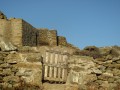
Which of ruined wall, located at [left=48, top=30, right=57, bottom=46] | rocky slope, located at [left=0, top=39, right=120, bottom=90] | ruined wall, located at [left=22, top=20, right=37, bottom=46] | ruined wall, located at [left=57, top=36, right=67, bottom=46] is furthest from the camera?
ruined wall, located at [left=57, top=36, right=67, bottom=46]

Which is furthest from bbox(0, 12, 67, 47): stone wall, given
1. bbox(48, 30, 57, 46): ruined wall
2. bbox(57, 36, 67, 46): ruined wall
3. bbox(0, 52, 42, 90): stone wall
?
bbox(0, 52, 42, 90): stone wall

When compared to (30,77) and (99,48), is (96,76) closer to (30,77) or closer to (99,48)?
(30,77)

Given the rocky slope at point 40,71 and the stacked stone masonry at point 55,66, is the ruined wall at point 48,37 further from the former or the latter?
the stacked stone masonry at point 55,66

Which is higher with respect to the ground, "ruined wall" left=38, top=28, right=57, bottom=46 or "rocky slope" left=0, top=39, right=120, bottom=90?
"ruined wall" left=38, top=28, right=57, bottom=46

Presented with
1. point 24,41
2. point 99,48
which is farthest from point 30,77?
point 24,41

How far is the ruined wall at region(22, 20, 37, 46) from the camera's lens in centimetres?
2373

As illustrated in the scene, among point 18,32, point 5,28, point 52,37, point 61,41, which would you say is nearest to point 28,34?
point 18,32

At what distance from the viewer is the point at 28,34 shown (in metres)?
24.8

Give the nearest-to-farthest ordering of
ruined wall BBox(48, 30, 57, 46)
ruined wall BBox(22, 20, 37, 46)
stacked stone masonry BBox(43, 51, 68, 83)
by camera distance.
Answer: stacked stone masonry BBox(43, 51, 68, 83)
ruined wall BBox(22, 20, 37, 46)
ruined wall BBox(48, 30, 57, 46)

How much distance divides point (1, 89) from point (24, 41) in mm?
12526

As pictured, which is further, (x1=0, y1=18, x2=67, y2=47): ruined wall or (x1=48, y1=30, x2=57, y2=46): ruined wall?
(x1=48, y1=30, x2=57, y2=46): ruined wall

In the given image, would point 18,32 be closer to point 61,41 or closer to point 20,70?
point 61,41

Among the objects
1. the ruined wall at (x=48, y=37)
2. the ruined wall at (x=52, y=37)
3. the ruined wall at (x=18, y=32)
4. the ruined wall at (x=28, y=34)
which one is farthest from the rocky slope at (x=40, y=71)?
the ruined wall at (x=52, y=37)

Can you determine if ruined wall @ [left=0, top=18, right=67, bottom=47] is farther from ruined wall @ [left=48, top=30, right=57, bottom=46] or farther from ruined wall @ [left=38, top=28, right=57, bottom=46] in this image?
ruined wall @ [left=48, top=30, right=57, bottom=46]
